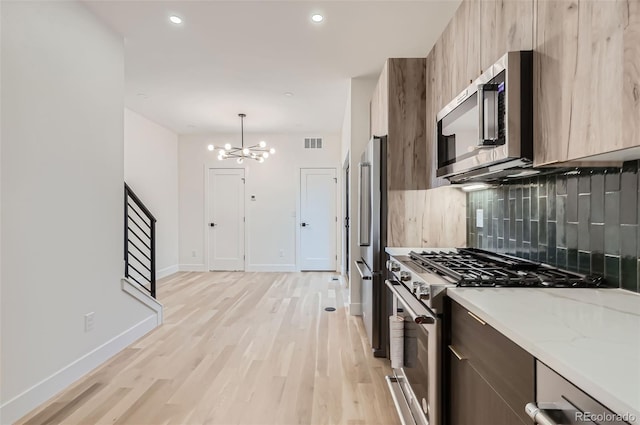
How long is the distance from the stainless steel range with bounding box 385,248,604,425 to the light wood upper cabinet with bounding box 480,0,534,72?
0.90m

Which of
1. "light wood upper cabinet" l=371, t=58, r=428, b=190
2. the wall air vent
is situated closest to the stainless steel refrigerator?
"light wood upper cabinet" l=371, t=58, r=428, b=190

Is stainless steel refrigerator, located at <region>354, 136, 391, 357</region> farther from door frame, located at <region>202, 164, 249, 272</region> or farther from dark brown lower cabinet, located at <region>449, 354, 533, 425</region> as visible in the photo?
door frame, located at <region>202, 164, 249, 272</region>

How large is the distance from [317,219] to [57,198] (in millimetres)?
4713

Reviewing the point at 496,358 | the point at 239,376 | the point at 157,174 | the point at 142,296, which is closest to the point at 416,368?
the point at 496,358

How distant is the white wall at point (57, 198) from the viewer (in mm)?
1901

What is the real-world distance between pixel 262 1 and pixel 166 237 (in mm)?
4875

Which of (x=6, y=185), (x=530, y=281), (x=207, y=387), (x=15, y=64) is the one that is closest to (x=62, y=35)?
(x=15, y=64)

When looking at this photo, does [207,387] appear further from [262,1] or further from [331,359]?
[262,1]

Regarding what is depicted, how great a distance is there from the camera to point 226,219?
6.63m

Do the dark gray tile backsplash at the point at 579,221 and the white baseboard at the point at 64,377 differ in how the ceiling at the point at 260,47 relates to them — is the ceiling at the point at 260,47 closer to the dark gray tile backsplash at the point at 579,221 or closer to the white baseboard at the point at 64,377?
the dark gray tile backsplash at the point at 579,221

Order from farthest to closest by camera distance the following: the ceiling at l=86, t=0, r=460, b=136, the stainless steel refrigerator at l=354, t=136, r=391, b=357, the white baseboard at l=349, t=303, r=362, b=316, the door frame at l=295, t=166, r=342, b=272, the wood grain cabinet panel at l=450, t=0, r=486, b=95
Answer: the door frame at l=295, t=166, r=342, b=272, the white baseboard at l=349, t=303, r=362, b=316, the stainless steel refrigerator at l=354, t=136, r=391, b=357, the ceiling at l=86, t=0, r=460, b=136, the wood grain cabinet panel at l=450, t=0, r=486, b=95

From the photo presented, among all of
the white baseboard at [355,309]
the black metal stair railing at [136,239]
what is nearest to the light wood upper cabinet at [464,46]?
the white baseboard at [355,309]

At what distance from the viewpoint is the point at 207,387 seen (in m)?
2.25

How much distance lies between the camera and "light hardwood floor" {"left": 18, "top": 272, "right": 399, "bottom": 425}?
76.7 inches
